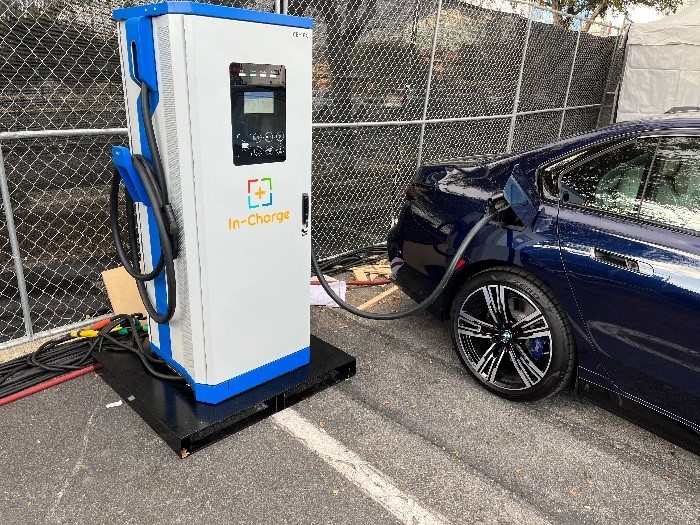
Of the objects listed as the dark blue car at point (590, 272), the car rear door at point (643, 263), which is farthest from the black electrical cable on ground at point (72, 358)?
the car rear door at point (643, 263)

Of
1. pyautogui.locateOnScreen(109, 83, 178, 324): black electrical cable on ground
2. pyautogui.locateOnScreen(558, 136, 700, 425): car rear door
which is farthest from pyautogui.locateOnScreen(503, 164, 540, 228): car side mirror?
pyautogui.locateOnScreen(109, 83, 178, 324): black electrical cable on ground

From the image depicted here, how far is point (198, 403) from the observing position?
→ 8.89 ft

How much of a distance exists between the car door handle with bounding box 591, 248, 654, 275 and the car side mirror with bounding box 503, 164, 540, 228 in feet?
1.36

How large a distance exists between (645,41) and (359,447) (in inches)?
356

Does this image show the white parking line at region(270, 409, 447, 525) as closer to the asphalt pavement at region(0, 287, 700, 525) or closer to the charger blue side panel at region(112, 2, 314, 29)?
the asphalt pavement at region(0, 287, 700, 525)

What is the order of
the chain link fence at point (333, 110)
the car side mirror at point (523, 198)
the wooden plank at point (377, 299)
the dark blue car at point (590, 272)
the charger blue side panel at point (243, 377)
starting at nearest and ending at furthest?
1. the dark blue car at point (590, 272)
2. the charger blue side panel at point (243, 377)
3. the car side mirror at point (523, 198)
4. the chain link fence at point (333, 110)
5. the wooden plank at point (377, 299)

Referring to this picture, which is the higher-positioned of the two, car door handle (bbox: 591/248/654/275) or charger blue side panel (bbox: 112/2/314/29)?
charger blue side panel (bbox: 112/2/314/29)

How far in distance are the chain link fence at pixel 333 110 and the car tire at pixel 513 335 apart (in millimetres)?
2090

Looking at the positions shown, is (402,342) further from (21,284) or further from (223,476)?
(21,284)

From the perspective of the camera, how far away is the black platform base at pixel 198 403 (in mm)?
2537

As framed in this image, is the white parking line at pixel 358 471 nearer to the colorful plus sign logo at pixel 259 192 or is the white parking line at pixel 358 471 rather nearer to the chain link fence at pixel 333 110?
the colorful plus sign logo at pixel 259 192

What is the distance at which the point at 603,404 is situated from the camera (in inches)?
105

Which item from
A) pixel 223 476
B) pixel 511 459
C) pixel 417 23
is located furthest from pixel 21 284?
pixel 417 23

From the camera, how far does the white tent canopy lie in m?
8.12
